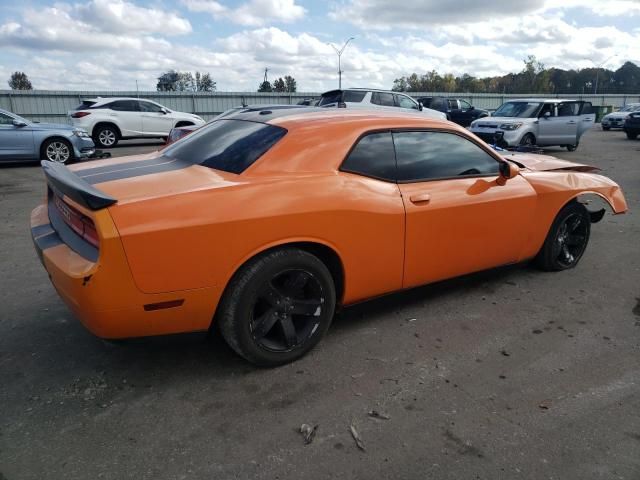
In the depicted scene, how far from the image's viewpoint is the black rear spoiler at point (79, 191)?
256 centimetres

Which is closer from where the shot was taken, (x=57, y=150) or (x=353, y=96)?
(x=57, y=150)

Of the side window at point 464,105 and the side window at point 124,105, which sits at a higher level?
the side window at point 464,105

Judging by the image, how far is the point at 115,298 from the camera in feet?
8.42

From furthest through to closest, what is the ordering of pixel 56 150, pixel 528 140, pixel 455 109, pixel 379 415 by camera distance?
pixel 455 109, pixel 528 140, pixel 56 150, pixel 379 415

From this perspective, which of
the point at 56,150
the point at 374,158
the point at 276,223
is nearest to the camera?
the point at 276,223

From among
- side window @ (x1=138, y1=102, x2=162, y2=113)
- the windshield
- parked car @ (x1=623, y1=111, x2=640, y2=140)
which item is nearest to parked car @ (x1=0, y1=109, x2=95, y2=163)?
side window @ (x1=138, y1=102, x2=162, y2=113)

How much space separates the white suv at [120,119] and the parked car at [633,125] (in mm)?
16914

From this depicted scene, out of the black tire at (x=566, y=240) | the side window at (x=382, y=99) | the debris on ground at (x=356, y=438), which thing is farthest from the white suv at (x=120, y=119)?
the debris on ground at (x=356, y=438)

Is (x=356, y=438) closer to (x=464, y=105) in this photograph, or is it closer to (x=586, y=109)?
(x=586, y=109)

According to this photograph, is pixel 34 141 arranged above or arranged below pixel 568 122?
below

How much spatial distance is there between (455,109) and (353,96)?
1221 centimetres

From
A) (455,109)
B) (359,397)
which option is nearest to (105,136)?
(359,397)

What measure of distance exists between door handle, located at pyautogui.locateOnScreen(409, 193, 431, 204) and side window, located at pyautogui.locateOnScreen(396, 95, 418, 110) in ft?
46.8

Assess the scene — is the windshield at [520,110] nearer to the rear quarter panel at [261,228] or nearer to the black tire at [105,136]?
the black tire at [105,136]
